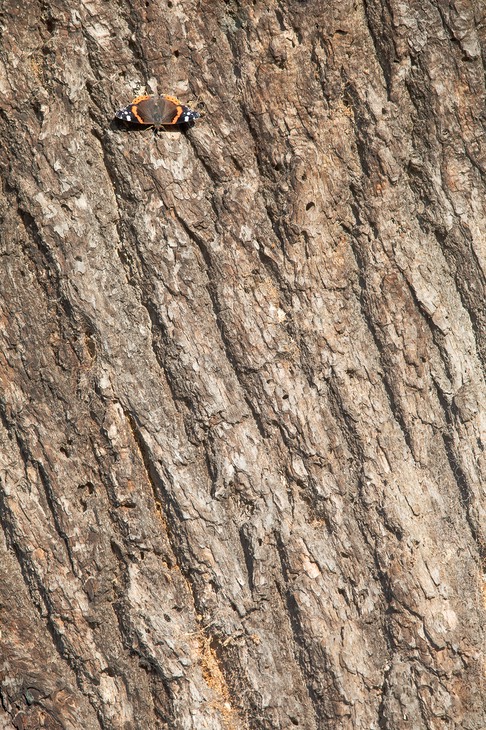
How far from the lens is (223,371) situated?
3.03 metres

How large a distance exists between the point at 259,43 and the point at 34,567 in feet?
9.03

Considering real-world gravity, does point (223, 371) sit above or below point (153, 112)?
below

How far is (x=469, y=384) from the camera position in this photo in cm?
324

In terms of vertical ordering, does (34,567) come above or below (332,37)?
below

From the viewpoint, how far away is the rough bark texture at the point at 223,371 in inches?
117

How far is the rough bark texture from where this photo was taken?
2.96 metres

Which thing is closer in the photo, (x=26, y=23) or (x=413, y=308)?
(x=26, y=23)

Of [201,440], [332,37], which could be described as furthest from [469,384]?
[332,37]

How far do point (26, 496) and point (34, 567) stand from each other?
0.34 m

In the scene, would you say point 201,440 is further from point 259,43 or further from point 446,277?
point 259,43

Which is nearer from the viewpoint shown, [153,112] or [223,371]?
[153,112]

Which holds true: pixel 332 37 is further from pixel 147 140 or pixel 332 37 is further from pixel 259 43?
pixel 147 140

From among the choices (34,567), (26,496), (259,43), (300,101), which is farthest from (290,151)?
(34,567)

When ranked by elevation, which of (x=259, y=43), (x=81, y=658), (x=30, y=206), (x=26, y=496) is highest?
(x=259, y=43)
